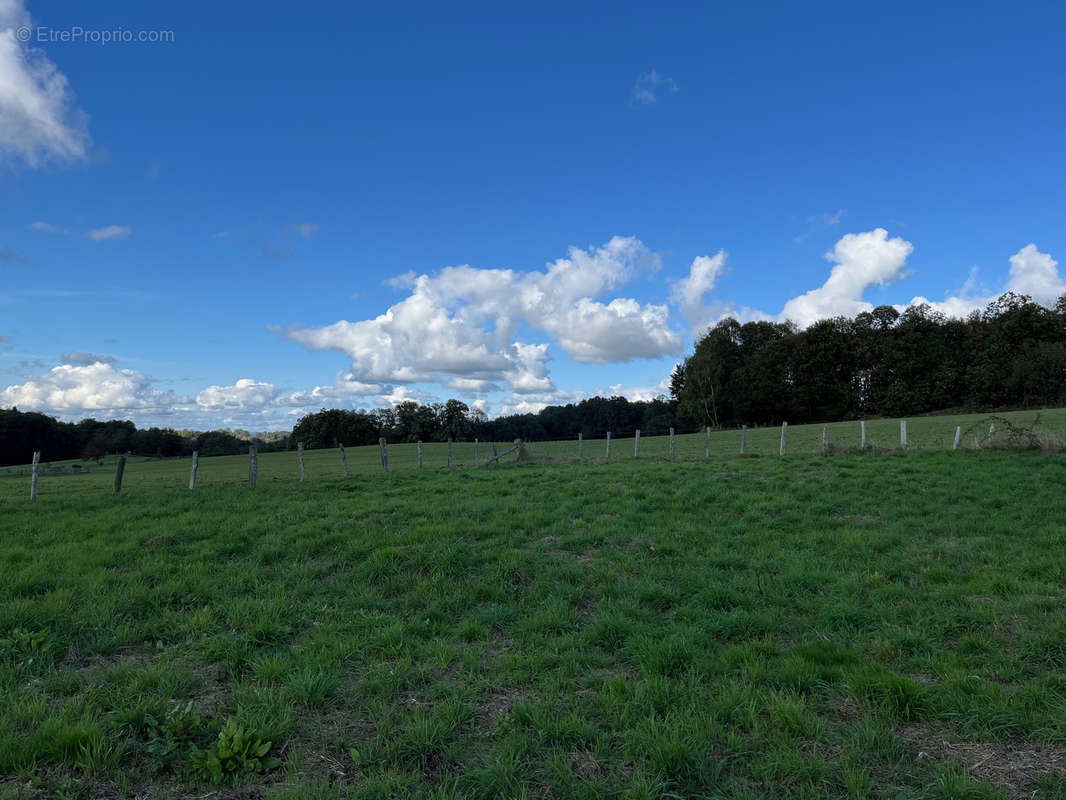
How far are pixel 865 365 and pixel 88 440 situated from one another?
10837 centimetres

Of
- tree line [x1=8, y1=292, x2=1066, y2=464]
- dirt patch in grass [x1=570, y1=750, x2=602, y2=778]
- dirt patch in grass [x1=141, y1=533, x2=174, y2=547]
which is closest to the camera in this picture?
dirt patch in grass [x1=570, y1=750, x2=602, y2=778]

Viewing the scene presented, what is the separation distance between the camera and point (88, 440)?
3228 inches

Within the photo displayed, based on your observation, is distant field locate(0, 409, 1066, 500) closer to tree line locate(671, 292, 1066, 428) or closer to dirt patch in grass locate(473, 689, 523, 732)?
dirt patch in grass locate(473, 689, 523, 732)

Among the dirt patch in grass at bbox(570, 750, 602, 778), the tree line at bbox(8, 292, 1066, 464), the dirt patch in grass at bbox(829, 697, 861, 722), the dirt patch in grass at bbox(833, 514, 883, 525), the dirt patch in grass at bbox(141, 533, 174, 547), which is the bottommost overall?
the dirt patch in grass at bbox(570, 750, 602, 778)

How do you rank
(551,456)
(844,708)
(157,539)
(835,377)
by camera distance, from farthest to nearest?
1. (835,377)
2. (551,456)
3. (157,539)
4. (844,708)

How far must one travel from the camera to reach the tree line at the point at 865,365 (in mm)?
63719

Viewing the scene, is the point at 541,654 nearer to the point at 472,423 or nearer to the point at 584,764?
the point at 584,764

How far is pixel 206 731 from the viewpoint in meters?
4.15

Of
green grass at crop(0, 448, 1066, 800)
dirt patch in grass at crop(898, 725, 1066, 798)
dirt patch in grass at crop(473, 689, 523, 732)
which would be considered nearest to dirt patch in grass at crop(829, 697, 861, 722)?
green grass at crop(0, 448, 1066, 800)

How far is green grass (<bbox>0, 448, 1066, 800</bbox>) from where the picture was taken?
12.3ft

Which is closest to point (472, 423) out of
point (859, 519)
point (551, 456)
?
point (551, 456)

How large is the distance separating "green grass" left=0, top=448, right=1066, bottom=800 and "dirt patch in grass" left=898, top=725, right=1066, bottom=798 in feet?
0.08

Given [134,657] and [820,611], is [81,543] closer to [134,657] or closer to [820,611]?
[134,657]

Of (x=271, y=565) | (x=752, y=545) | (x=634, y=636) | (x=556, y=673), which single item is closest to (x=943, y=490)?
(x=752, y=545)
